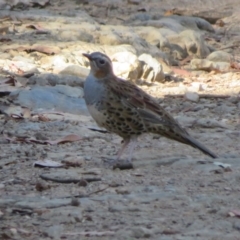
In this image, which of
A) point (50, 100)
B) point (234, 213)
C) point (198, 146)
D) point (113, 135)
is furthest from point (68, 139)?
point (234, 213)

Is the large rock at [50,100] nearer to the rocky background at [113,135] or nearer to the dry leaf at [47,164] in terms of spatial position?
the rocky background at [113,135]

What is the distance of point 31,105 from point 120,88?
2467 mm

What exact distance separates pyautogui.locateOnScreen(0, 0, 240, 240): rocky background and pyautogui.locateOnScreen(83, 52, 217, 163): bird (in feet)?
0.73

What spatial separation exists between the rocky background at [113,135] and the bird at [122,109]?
0.73ft

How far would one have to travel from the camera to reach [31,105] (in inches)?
374

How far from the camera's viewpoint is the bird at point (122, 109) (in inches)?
279

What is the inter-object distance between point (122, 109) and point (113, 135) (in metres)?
1.63

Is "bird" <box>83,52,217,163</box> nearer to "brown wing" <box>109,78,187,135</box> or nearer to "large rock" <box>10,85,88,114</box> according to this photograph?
"brown wing" <box>109,78,187,135</box>

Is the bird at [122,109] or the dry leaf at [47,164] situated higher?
the bird at [122,109]

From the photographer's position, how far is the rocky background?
5.51m

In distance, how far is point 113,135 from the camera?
879 cm

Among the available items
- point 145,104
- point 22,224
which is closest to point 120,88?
point 145,104

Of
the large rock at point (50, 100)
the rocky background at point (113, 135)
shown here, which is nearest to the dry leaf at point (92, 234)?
the rocky background at point (113, 135)

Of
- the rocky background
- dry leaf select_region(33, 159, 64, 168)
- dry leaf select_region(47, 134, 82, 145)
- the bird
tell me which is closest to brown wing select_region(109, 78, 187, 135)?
the bird
